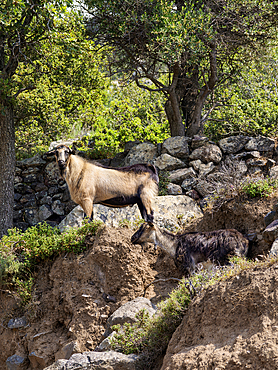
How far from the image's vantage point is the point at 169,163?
10.8m

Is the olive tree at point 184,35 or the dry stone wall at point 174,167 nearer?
the dry stone wall at point 174,167

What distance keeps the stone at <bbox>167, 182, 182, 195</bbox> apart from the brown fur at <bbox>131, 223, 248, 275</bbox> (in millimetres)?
3013

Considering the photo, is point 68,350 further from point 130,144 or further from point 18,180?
point 18,180

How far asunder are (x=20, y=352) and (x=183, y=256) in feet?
11.9

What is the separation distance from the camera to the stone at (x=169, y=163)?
10.7 m

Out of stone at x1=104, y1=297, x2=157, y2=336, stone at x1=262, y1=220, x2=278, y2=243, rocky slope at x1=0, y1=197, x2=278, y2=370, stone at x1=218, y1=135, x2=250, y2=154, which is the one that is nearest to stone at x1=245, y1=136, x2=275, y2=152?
stone at x1=218, y1=135, x2=250, y2=154

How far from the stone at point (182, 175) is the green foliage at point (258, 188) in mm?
2492

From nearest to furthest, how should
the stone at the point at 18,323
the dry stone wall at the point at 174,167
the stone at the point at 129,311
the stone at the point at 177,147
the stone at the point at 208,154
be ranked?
the stone at the point at 129,311 < the stone at the point at 18,323 < the dry stone wall at the point at 174,167 < the stone at the point at 208,154 < the stone at the point at 177,147

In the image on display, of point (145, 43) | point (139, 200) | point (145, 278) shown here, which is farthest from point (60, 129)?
point (145, 278)

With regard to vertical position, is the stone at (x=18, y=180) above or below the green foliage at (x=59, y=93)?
below

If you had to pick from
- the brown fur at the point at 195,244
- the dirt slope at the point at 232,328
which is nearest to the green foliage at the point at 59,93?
the brown fur at the point at 195,244

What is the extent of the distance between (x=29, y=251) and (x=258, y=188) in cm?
479

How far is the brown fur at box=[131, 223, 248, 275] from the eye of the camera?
263 inches

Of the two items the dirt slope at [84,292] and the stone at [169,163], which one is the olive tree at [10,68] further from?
the stone at [169,163]
